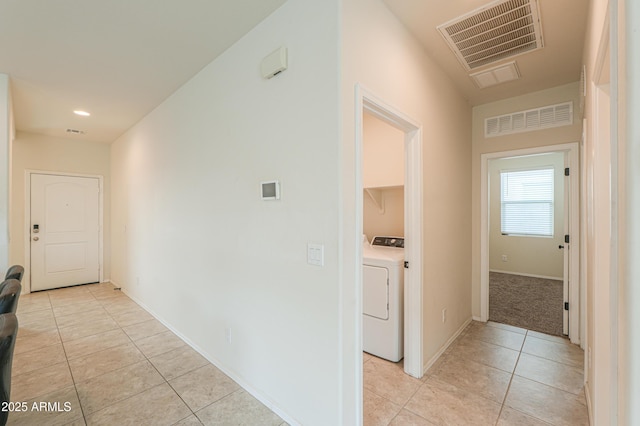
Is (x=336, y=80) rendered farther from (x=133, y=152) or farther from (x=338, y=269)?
(x=133, y=152)

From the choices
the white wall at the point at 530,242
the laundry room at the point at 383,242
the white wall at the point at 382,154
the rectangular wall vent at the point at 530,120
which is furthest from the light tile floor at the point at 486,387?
the white wall at the point at 530,242

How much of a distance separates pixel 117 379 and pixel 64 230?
4129 millimetres

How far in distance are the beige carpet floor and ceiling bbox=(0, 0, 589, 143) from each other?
8.97 feet

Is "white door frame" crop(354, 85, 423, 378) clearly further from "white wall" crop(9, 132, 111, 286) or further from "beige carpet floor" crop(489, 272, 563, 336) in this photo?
"white wall" crop(9, 132, 111, 286)

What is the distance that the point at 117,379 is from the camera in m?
2.27

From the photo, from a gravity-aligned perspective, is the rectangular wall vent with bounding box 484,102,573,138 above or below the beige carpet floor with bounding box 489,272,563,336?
above

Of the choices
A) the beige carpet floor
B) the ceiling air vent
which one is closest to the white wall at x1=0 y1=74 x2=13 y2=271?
the ceiling air vent

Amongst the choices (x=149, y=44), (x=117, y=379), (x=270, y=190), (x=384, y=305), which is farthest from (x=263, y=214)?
(x=117, y=379)

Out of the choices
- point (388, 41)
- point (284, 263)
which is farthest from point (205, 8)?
point (284, 263)

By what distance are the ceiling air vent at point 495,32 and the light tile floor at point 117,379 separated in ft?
10.0

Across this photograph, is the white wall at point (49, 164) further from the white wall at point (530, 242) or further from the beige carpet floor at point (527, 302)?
the white wall at point (530, 242)

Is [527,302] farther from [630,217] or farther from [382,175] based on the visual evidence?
[630,217]

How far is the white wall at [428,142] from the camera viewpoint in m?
1.58

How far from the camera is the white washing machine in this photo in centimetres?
248
